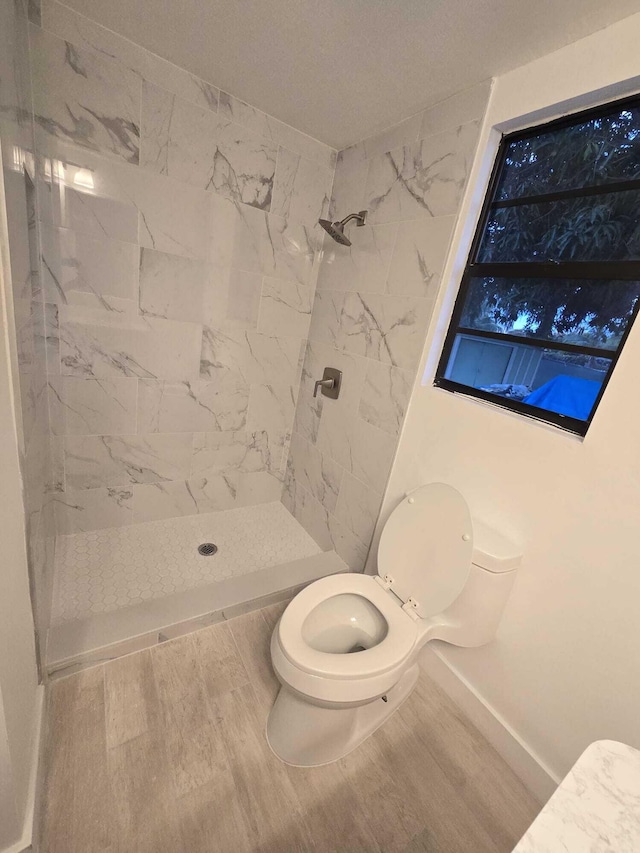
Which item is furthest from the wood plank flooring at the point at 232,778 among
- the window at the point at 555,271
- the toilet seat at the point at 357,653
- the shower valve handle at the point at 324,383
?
the shower valve handle at the point at 324,383

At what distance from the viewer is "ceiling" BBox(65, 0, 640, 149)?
938 mm

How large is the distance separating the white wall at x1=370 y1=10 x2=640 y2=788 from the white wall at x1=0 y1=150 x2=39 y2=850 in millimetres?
1254

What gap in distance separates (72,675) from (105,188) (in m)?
1.81

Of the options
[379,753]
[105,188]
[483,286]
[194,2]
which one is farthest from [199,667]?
[194,2]

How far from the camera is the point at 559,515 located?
3.42 ft

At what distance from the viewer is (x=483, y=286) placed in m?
1.31

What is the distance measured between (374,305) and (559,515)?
1091 mm

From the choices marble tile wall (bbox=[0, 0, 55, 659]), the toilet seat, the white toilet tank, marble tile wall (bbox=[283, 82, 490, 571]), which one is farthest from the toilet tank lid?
marble tile wall (bbox=[0, 0, 55, 659])

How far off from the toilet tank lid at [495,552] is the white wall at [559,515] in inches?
1.4

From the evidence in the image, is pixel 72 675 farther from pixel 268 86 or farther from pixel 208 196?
pixel 268 86

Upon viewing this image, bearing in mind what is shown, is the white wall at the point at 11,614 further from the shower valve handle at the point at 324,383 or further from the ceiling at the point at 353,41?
the shower valve handle at the point at 324,383

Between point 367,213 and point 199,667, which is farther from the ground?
point 367,213

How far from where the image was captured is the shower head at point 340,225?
1632 millimetres

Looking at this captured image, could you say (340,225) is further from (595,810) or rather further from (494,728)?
(494,728)
